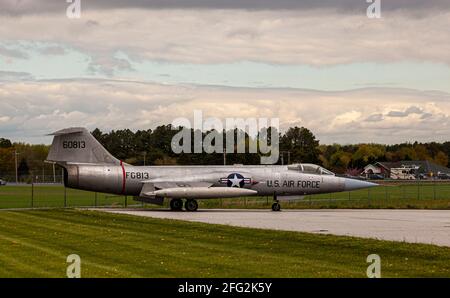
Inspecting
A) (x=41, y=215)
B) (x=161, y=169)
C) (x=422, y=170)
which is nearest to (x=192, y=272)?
(x=41, y=215)

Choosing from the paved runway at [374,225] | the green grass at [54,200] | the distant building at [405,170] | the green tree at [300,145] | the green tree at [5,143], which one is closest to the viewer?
the paved runway at [374,225]

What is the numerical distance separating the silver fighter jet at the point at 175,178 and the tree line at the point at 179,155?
2635 centimetres

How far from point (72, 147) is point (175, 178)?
5479 millimetres

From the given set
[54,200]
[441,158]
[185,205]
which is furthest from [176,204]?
[441,158]

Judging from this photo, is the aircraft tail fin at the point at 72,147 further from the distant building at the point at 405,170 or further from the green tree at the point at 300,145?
the distant building at the point at 405,170

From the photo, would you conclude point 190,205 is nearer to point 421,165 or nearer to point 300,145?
point 300,145

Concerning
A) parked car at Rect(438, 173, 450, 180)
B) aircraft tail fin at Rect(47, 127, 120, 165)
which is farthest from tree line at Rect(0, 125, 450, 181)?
aircraft tail fin at Rect(47, 127, 120, 165)

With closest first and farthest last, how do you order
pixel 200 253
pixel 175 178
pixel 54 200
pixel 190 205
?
1. pixel 200 253
2. pixel 190 205
3. pixel 175 178
4. pixel 54 200

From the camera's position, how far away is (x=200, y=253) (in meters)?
19.8

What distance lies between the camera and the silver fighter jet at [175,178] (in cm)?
4238

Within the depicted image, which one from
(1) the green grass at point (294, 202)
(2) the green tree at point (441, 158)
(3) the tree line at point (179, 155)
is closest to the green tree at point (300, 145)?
(3) the tree line at point (179, 155)

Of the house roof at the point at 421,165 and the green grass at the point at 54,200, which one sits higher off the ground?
the house roof at the point at 421,165

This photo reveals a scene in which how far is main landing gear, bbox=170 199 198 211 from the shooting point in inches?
1697
